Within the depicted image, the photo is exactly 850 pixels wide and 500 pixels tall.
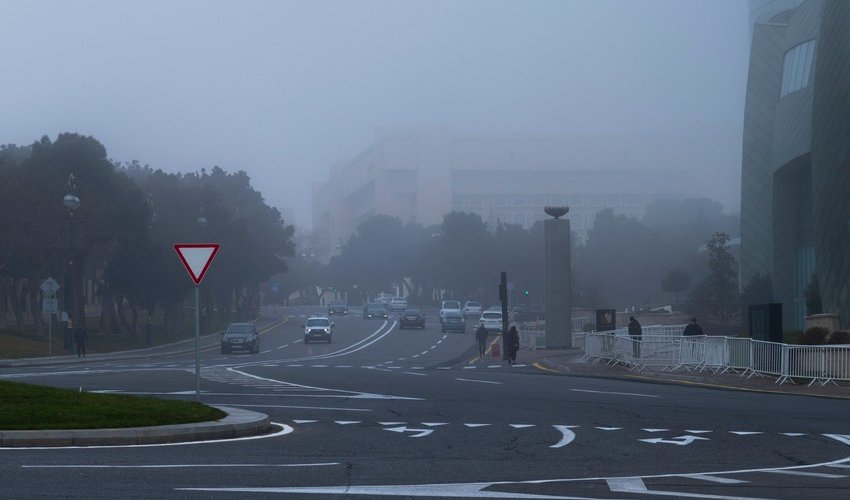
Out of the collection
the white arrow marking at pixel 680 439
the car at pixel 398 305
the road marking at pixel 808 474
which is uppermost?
the car at pixel 398 305

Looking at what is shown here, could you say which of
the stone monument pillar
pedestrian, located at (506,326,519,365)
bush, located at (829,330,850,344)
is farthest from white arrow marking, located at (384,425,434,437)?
the stone monument pillar

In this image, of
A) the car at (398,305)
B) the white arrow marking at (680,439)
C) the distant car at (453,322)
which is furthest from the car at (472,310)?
the white arrow marking at (680,439)

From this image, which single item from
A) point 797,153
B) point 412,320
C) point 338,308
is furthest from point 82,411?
point 338,308

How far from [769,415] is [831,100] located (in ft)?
136

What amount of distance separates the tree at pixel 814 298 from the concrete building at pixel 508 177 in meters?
105

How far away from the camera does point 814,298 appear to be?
210 ft

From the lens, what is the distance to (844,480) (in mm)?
12172

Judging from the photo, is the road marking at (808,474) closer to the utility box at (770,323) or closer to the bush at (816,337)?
the utility box at (770,323)

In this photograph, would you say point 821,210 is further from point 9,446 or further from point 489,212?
point 489,212

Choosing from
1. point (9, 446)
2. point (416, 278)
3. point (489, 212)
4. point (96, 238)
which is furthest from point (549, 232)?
point (489, 212)

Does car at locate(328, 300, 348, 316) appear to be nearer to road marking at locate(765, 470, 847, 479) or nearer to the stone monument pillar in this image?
the stone monument pillar

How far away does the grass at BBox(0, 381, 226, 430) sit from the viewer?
1585cm

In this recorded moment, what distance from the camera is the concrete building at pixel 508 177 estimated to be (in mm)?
174500

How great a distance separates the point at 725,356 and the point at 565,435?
19.2 m
